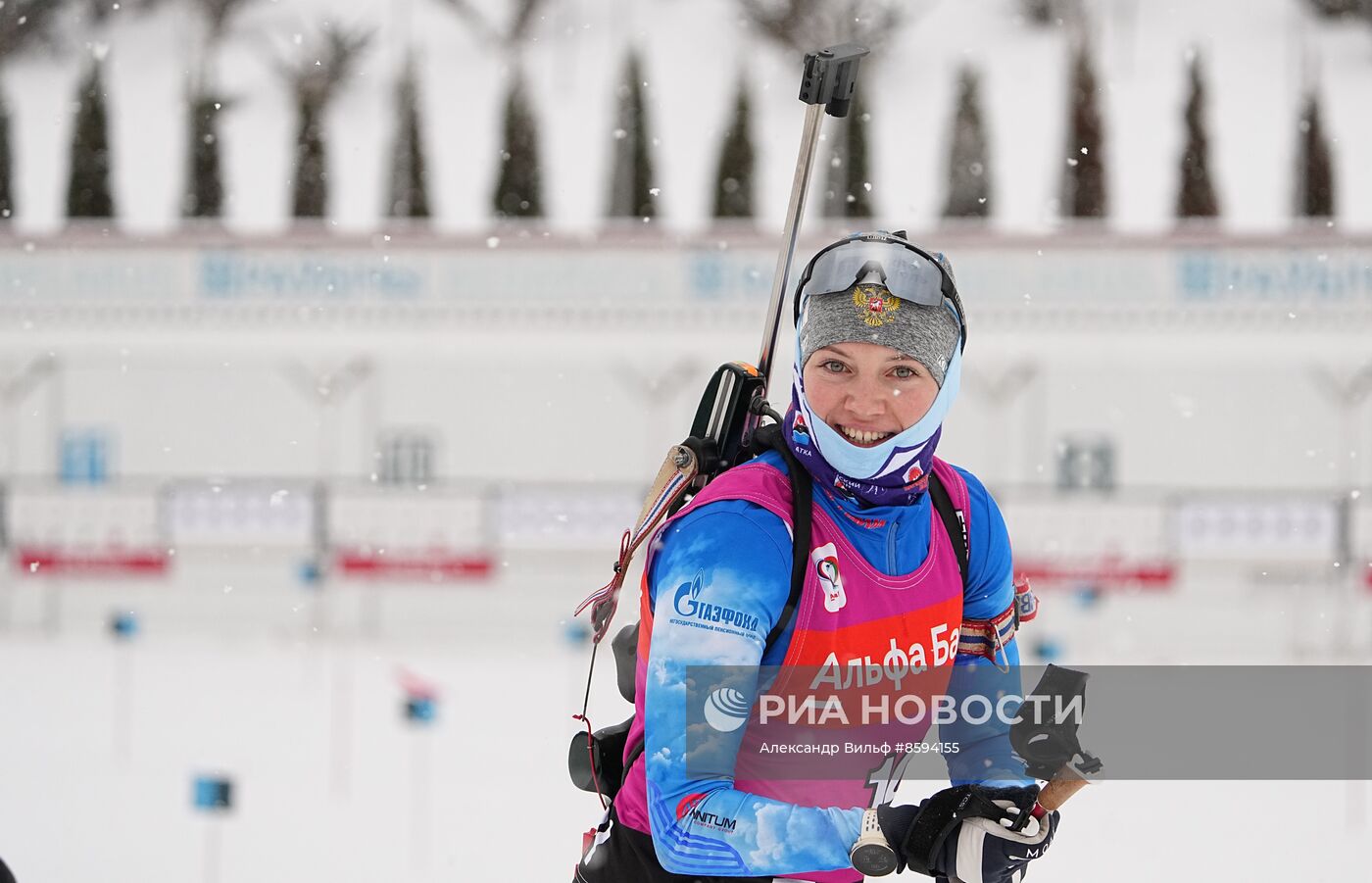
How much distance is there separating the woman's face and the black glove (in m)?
0.51

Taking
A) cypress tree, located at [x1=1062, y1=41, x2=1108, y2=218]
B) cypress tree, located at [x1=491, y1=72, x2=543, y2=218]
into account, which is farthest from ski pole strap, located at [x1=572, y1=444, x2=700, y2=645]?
cypress tree, located at [x1=491, y1=72, x2=543, y2=218]

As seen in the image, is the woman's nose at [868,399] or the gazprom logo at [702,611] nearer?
the gazprom logo at [702,611]

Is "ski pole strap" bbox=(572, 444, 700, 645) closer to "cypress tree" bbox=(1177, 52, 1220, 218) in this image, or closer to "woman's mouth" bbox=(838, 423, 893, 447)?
"woman's mouth" bbox=(838, 423, 893, 447)

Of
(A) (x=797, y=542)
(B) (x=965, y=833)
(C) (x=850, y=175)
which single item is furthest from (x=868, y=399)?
(C) (x=850, y=175)

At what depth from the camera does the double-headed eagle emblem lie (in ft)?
6.46

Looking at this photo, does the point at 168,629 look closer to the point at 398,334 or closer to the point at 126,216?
the point at 398,334

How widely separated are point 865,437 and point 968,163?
14.1 metres

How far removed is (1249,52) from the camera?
68.2 ft

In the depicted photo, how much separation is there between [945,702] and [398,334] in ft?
39.4

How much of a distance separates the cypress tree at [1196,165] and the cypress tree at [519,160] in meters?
7.27

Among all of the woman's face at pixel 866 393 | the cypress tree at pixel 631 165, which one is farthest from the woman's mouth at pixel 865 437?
the cypress tree at pixel 631 165

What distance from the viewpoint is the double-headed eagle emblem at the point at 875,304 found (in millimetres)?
1970

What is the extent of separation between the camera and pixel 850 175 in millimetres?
15320

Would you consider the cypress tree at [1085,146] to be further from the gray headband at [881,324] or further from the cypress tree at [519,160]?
the gray headband at [881,324]
